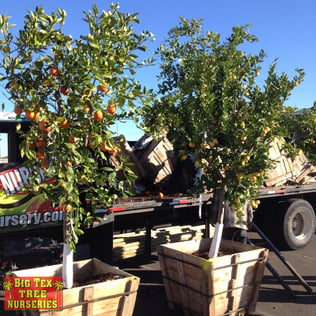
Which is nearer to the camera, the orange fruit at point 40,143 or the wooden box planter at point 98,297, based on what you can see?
the orange fruit at point 40,143

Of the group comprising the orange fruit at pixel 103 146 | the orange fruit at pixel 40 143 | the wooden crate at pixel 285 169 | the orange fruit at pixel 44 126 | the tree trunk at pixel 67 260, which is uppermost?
the orange fruit at pixel 44 126

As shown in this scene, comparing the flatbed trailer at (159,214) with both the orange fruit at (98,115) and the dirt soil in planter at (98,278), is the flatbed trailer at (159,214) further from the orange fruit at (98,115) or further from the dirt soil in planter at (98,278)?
the orange fruit at (98,115)

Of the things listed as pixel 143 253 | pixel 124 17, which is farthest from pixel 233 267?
pixel 124 17

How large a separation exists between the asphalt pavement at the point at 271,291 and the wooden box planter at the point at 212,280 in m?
0.32

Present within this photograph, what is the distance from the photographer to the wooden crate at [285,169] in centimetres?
783

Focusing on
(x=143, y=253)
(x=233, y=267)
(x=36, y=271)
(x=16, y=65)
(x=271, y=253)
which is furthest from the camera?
(x=271, y=253)

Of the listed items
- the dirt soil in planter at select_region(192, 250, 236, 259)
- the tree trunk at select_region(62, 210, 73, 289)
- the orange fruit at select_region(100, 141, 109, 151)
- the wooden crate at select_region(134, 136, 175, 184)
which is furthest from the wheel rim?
the orange fruit at select_region(100, 141, 109, 151)

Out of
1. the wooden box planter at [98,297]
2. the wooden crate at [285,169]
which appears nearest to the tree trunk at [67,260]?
the wooden box planter at [98,297]

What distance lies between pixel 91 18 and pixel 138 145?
13.5ft

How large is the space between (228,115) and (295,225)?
15.4 feet

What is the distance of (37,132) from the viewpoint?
135 inches

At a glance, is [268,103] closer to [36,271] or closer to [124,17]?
[124,17]

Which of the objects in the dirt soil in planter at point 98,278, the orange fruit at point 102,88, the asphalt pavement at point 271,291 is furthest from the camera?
the asphalt pavement at point 271,291

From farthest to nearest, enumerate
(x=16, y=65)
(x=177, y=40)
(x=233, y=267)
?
(x=177, y=40) → (x=233, y=267) → (x=16, y=65)
